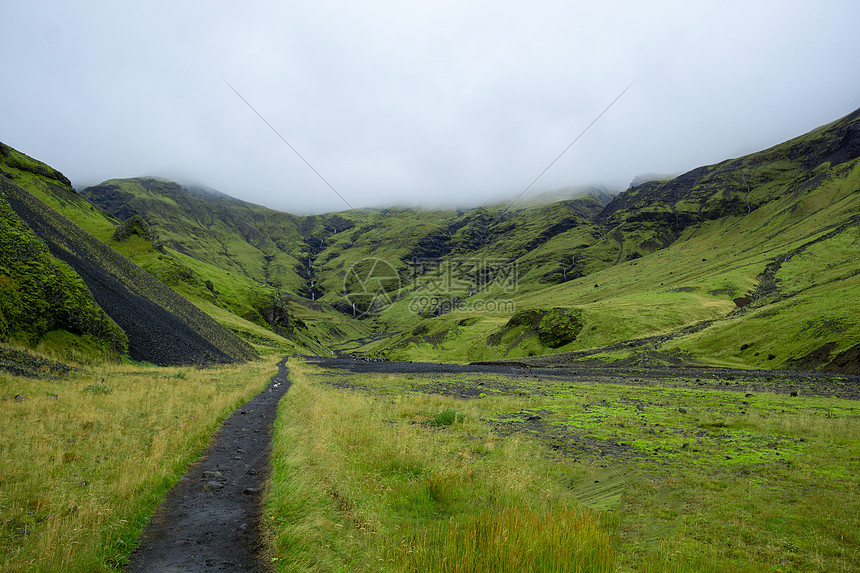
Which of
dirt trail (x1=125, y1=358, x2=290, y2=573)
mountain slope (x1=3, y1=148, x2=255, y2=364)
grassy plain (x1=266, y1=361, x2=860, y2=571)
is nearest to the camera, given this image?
grassy plain (x1=266, y1=361, x2=860, y2=571)

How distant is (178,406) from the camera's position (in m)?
17.9

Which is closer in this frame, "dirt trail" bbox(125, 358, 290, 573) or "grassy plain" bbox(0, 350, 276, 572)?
"grassy plain" bbox(0, 350, 276, 572)

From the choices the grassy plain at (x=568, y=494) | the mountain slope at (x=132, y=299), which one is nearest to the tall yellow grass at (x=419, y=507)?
the grassy plain at (x=568, y=494)

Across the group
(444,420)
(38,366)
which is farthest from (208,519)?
(38,366)

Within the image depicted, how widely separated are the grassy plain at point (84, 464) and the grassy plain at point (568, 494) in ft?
8.77

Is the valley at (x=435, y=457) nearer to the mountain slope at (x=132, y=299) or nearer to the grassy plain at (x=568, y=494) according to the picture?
the grassy plain at (x=568, y=494)

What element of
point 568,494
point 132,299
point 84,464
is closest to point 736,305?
point 568,494

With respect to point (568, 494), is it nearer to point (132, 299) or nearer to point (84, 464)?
point (84, 464)

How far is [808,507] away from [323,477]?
33.5 feet

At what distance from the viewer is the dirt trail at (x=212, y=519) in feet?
20.9

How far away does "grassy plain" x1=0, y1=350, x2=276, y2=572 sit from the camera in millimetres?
5930

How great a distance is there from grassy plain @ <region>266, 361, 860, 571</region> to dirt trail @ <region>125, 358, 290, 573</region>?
0.55 meters

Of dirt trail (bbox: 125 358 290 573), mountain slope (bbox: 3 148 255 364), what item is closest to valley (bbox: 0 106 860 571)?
dirt trail (bbox: 125 358 290 573)

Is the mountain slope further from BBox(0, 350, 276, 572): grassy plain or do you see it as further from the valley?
BBox(0, 350, 276, 572): grassy plain
